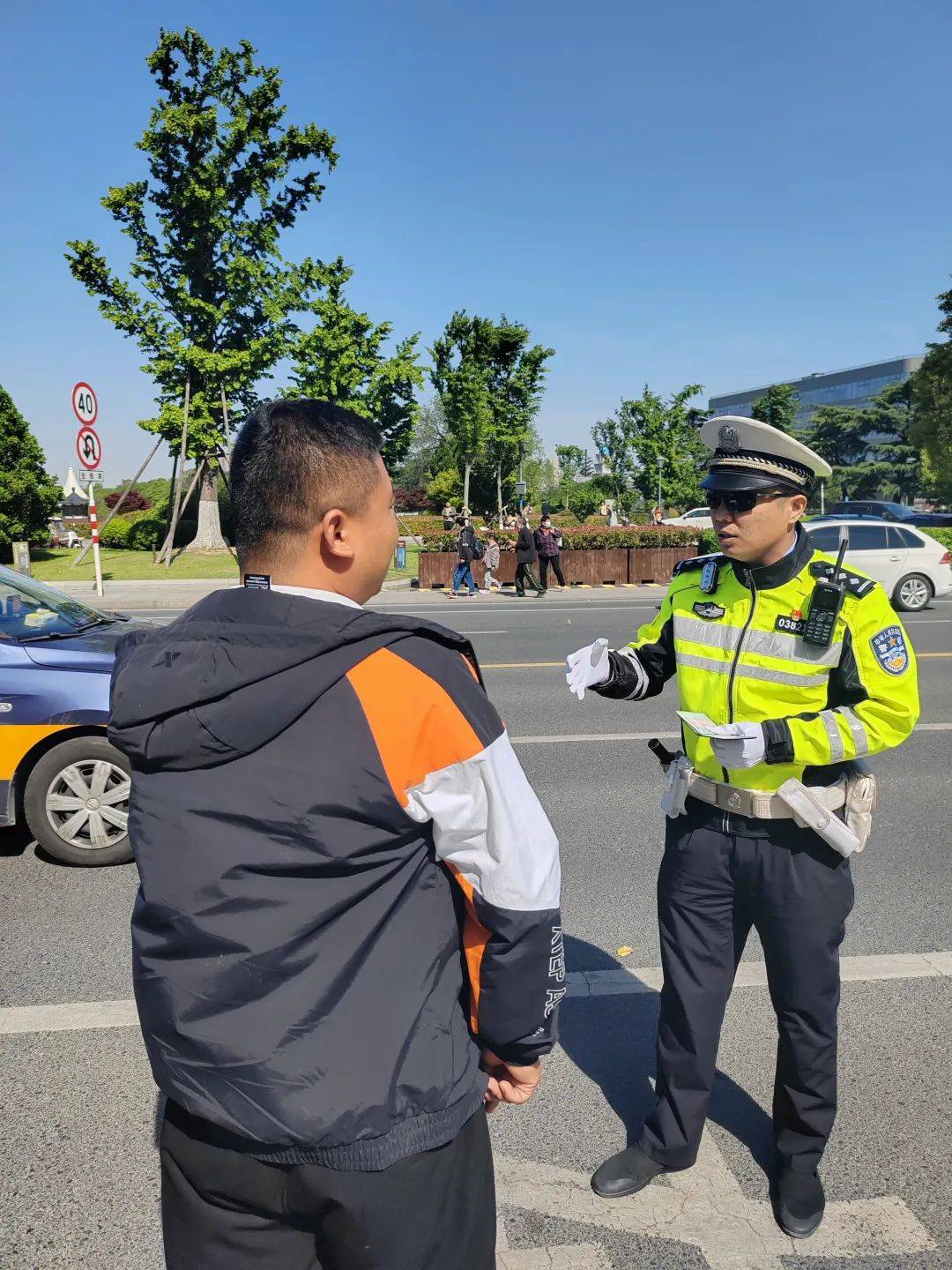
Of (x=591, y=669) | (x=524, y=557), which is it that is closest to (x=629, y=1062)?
(x=591, y=669)

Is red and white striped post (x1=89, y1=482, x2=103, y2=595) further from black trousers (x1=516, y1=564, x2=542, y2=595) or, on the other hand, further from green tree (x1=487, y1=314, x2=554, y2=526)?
green tree (x1=487, y1=314, x2=554, y2=526)

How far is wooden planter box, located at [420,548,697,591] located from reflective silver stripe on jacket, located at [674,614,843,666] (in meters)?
18.9

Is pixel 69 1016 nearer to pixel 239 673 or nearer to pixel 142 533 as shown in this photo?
pixel 239 673

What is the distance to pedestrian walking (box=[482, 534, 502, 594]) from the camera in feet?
67.2

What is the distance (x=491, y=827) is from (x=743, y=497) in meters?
1.57

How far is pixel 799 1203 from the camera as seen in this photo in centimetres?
248

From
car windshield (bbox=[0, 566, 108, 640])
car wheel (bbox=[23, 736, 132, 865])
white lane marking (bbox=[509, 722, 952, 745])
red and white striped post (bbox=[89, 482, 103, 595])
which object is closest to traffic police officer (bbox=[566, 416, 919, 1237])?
car wheel (bbox=[23, 736, 132, 865])

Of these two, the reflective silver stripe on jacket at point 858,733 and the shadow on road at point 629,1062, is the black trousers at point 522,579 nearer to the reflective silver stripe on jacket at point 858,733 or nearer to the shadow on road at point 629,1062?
the shadow on road at point 629,1062

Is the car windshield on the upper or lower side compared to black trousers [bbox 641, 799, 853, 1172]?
upper

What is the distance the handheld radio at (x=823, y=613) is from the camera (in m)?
2.40

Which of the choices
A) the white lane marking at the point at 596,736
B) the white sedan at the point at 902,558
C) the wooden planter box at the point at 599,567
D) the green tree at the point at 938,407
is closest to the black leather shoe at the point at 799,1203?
the white lane marking at the point at 596,736

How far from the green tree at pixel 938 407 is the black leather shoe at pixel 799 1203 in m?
38.2

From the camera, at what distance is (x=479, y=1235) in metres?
1.42

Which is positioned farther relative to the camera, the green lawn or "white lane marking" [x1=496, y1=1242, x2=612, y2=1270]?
the green lawn
